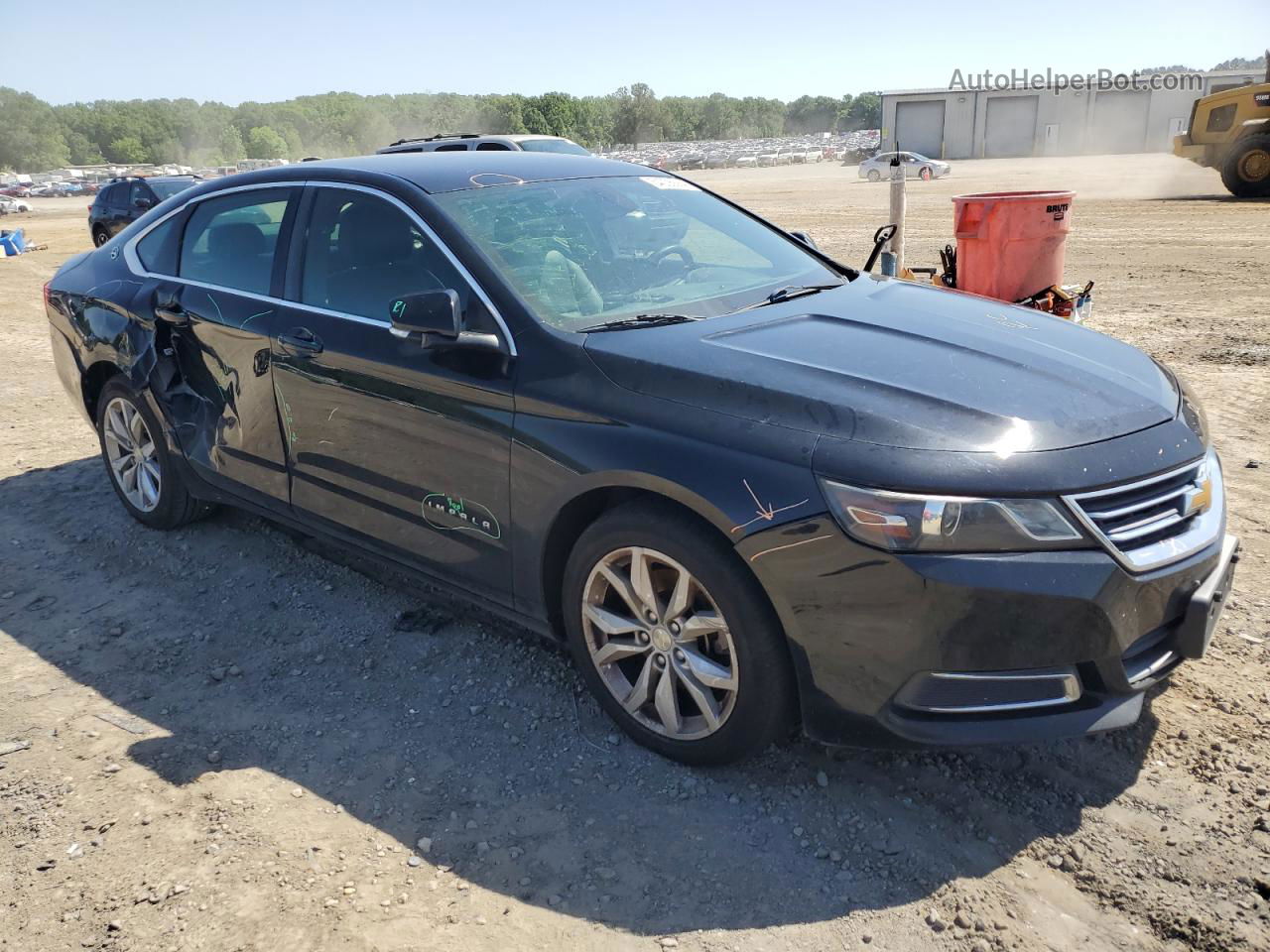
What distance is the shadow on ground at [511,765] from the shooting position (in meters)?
2.69

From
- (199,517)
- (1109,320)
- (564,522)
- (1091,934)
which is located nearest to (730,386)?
(564,522)

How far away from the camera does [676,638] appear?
2.96 metres

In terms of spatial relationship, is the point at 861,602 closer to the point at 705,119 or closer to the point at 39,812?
the point at 39,812

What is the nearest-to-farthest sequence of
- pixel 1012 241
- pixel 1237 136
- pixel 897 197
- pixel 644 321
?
pixel 644 321, pixel 1012 241, pixel 897 197, pixel 1237 136

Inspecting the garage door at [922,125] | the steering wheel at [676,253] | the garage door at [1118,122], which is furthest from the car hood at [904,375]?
the garage door at [922,125]

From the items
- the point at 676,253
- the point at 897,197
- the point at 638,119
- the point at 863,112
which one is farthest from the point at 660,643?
the point at 863,112

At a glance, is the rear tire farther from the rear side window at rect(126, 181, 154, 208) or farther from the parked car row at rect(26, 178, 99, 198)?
the parked car row at rect(26, 178, 99, 198)

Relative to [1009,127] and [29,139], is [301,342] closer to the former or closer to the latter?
[1009,127]

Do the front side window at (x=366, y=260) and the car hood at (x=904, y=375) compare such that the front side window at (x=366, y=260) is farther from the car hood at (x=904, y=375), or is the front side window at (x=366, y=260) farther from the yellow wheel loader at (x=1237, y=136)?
the yellow wheel loader at (x=1237, y=136)

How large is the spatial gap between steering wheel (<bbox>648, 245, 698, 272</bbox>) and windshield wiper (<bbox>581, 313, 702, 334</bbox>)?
448 mm

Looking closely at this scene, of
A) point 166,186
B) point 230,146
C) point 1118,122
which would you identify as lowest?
point 1118,122

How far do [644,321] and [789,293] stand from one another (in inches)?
28.4

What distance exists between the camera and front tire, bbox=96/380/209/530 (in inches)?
192

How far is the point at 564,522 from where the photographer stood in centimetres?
315
